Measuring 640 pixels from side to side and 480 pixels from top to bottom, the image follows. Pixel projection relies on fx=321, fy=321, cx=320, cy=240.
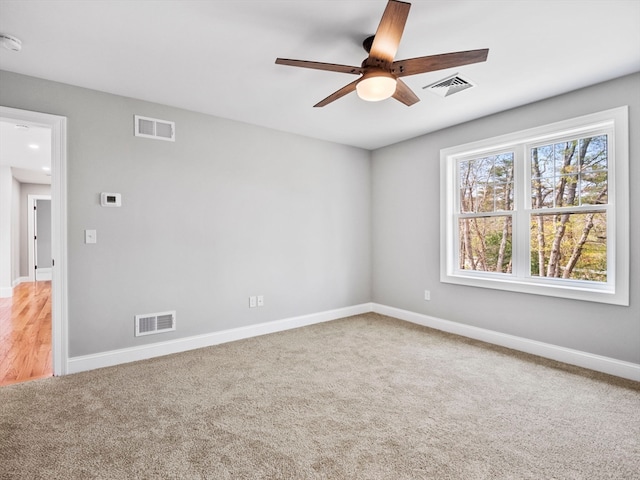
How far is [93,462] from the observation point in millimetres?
1721

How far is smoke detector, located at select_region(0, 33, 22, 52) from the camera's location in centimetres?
215

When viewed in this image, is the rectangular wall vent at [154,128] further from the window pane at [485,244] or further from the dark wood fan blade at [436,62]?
the window pane at [485,244]

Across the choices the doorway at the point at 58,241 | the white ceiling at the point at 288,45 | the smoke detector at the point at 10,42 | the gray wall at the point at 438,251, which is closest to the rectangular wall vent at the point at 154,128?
the white ceiling at the point at 288,45

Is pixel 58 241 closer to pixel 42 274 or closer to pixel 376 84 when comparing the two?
pixel 376 84

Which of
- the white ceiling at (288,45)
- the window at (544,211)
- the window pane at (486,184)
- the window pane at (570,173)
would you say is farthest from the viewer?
the window pane at (486,184)

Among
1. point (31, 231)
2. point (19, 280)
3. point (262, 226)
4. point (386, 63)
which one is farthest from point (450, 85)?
point (19, 280)

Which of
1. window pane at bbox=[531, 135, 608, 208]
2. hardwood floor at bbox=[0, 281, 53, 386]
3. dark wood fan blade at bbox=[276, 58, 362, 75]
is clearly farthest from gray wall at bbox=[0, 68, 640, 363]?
dark wood fan blade at bbox=[276, 58, 362, 75]

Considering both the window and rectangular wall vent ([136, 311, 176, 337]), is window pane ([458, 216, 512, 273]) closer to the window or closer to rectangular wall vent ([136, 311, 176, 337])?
the window

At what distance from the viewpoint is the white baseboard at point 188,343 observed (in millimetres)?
2926

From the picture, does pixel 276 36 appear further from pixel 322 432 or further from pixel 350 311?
pixel 350 311

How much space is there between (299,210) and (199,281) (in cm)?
158

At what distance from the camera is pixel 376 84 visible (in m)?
2.03

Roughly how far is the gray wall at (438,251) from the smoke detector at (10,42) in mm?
4076

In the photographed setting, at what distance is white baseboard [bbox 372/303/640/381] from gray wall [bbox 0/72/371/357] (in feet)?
3.77
